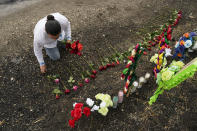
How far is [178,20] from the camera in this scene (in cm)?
388

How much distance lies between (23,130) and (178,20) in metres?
4.07

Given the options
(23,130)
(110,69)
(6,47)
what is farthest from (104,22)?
(23,130)

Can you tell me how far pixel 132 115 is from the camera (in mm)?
2305

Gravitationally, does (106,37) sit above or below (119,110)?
above

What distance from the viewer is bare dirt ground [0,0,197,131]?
7.48 ft

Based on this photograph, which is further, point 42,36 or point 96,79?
point 96,79

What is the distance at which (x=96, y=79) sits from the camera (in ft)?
8.91

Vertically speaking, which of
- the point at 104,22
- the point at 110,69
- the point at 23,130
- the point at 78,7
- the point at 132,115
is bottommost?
the point at 23,130

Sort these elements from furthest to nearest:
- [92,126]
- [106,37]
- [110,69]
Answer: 1. [106,37]
2. [110,69]
3. [92,126]

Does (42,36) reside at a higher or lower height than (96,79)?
higher

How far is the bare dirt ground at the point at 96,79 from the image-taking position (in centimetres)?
228

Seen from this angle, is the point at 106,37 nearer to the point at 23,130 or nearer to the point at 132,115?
the point at 132,115

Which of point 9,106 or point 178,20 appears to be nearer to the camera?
point 9,106

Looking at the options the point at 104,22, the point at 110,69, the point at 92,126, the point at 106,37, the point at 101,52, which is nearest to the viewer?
the point at 92,126
